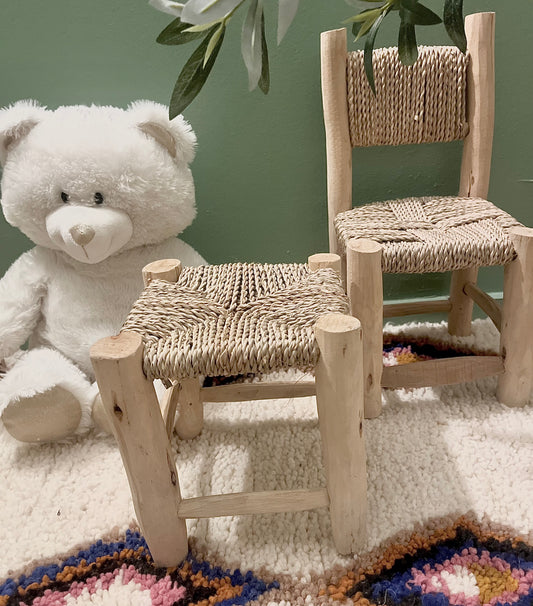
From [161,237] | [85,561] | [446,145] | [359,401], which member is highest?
[446,145]

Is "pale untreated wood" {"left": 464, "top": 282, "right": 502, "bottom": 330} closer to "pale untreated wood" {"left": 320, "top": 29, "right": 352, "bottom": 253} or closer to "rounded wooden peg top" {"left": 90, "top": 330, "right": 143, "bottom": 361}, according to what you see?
"pale untreated wood" {"left": 320, "top": 29, "right": 352, "bottom": 253}

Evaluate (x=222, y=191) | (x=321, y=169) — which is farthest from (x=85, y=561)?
(x=321, y=169)

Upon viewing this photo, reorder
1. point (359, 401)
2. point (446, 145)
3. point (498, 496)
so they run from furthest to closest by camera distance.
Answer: point (446, 145) < point (498, 496) < point (359, 401)

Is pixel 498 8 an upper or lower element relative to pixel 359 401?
upper

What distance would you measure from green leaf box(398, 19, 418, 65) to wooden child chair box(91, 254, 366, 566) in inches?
11.6

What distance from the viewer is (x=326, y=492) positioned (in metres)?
0.66

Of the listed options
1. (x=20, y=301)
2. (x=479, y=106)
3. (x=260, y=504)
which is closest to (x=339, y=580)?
(x=260, y=504)

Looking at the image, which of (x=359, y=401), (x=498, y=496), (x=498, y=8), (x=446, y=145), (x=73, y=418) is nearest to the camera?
(x=359, y=401)

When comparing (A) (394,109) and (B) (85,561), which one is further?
(A) (394,109)

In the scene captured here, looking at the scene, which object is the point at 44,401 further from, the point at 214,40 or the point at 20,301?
the point at 214,40

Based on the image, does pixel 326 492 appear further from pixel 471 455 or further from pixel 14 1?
pixel 14 1

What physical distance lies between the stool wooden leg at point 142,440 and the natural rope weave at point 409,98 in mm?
643

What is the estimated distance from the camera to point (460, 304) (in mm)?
1150

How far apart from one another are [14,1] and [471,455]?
45.7 inches
